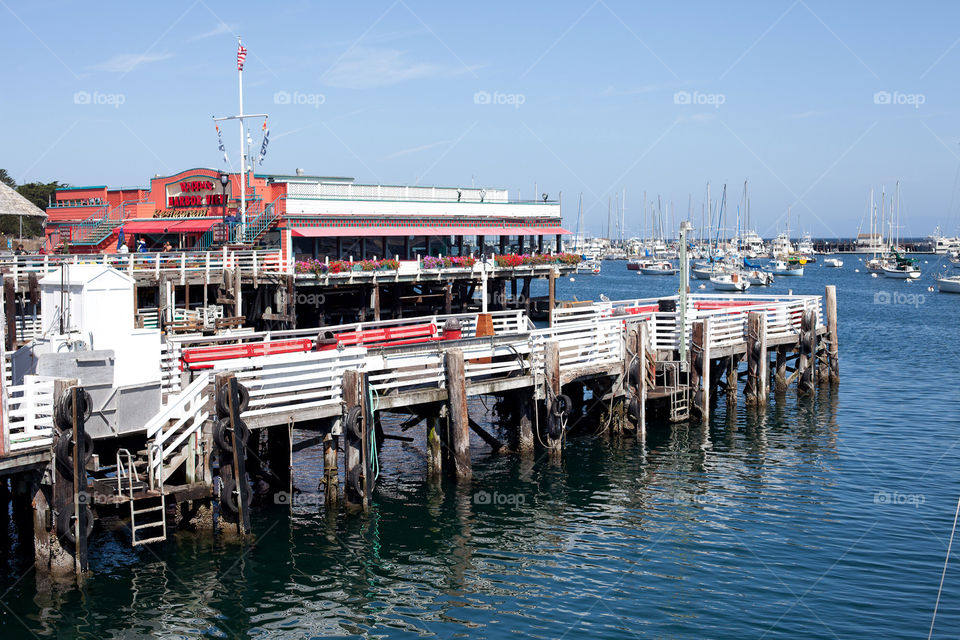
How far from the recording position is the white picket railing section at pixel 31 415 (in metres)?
15.3

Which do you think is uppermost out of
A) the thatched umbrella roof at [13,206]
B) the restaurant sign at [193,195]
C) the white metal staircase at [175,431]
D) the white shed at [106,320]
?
the restaurant sign at [193,195]

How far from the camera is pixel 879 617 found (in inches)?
616

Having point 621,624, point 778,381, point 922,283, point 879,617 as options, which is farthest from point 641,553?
point 922,283

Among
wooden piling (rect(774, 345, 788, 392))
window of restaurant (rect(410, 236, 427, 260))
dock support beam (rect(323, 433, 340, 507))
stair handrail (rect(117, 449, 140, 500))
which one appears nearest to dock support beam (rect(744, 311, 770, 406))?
wooden piling (rect(774, 345, 788, 392))

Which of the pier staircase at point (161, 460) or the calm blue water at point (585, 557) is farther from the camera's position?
the pier staircase at point (161, 460)

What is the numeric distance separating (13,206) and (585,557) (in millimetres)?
31770

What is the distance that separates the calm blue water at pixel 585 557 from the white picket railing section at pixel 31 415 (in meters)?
2.47

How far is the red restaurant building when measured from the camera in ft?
146

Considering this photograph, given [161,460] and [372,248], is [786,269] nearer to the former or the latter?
[372,248]

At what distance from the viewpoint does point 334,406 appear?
63.7 ft

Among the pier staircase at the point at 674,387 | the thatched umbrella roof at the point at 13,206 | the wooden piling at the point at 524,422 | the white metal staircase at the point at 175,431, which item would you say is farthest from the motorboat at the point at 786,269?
the white metal staircase at the point at 175,431

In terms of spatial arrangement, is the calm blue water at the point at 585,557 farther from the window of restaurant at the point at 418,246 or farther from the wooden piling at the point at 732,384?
the window of restaurant at the point at 418,246

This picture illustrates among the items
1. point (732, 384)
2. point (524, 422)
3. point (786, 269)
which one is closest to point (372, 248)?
point (732, 384)

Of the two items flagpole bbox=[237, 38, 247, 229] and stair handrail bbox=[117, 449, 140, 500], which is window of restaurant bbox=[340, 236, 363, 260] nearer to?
flagpole bbox=[237, 38, 247, 229]
